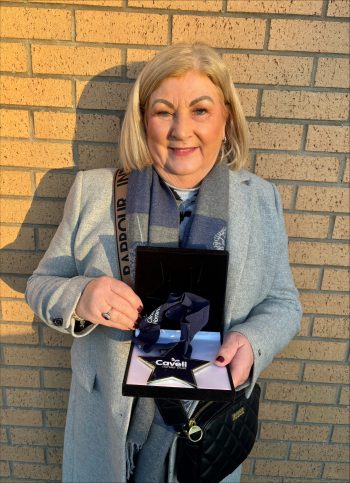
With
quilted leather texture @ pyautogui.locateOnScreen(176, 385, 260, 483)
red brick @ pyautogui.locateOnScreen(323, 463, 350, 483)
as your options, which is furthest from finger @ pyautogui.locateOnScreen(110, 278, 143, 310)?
red brick @ pyautogui.locateOnScreen(323, 463, 350, 483)

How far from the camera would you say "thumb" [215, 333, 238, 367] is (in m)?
1.29

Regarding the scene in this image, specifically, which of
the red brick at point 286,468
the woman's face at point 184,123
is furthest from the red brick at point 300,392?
the woman's face at point 184,123

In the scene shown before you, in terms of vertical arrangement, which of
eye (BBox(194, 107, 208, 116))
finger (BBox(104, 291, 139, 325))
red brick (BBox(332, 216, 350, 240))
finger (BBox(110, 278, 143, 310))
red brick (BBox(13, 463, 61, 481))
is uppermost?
eye (BBox(194, 107, 208, 116))

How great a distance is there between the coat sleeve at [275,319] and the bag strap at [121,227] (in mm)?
472

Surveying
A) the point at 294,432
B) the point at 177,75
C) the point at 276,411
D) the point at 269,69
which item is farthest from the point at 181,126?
the point at 294,432

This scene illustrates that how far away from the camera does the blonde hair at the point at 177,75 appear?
5.00ft

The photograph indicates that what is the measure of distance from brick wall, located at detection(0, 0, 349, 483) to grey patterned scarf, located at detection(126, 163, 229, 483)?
41 centimetres

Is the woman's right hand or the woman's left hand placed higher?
the woman's right hand

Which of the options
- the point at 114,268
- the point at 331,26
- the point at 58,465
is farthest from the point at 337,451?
the point at 331,26

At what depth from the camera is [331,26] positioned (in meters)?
1.77

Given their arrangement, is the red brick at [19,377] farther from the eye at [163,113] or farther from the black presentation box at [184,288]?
the eye at [163,113]

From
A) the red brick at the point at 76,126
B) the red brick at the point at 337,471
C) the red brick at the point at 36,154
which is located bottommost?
the red brick at the point at 337,471

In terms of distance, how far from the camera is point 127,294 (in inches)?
54.4

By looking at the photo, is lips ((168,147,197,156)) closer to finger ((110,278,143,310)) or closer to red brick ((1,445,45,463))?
finger ((110,278,143,310))
